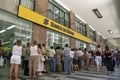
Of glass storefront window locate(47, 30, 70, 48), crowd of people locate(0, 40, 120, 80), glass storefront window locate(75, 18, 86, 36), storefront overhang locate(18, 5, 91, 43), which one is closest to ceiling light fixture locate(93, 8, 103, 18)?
glass storefront window locate(75, 18, 86, 36)

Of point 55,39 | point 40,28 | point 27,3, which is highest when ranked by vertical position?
point 27,3

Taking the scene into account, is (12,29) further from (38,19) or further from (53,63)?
(53,63)

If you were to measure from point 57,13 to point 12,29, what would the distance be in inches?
202

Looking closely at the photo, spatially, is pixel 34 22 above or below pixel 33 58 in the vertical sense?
above

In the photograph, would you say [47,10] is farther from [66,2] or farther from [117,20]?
[117,20]

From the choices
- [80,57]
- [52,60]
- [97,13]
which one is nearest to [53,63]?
[52,60]

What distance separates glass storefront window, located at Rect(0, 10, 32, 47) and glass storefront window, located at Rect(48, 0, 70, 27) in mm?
2881

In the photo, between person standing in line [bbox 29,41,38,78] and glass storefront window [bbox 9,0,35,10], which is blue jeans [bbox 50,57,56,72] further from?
glass storefront window [bbox 9,0,35,10]

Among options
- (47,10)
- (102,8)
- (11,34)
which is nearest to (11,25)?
(11,34)

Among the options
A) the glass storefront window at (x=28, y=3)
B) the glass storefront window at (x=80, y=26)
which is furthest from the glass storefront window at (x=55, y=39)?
the glass storefront window at (x=80, y=26)

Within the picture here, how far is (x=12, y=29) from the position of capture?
6.93 m

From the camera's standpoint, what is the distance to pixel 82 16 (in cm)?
1507

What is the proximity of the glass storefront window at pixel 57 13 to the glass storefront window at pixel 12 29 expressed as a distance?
2.88 meters

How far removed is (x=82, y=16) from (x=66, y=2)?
3.85 meters
